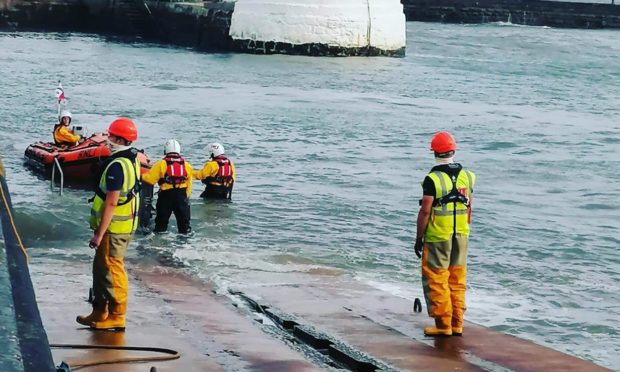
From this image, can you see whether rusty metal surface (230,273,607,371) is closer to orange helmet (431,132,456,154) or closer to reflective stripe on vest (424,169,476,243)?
reflective stripe on vest (424,169,476,243)

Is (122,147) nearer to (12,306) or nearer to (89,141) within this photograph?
(12,306)

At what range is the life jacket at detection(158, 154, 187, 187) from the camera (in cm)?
1524

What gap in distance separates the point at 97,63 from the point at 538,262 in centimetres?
3013

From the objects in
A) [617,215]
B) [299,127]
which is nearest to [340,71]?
[299,127]

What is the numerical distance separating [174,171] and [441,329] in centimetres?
601

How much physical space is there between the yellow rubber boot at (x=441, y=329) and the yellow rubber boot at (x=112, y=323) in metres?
2.60

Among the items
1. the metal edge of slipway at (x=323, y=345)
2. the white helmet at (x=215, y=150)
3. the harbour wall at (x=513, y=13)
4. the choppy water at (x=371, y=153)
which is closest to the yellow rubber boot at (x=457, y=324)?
the metal edge of slipway at (x=323, y=345)

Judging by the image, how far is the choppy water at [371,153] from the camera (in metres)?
15.2

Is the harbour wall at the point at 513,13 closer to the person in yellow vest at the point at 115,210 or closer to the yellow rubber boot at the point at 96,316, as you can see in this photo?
the yellow rubber boot at the point at 96,316

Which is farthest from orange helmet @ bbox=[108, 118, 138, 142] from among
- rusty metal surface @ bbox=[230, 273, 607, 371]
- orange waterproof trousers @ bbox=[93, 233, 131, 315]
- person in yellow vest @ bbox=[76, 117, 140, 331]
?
rusty metal surface @ bbox=[230, 273, 607, 371]

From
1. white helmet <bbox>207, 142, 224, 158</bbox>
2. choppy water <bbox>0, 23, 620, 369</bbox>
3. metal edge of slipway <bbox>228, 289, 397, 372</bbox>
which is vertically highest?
white helmet <bbox>207, 142, 224, 158</bbox>

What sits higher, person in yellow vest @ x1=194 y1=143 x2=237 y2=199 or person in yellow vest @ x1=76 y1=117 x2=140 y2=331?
person in yellow vest @ x1=76 y1=117 x2=140 y2=331

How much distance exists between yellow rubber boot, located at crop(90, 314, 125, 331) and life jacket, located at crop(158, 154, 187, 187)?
6246 millimetres

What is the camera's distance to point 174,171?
15250 millimetres
